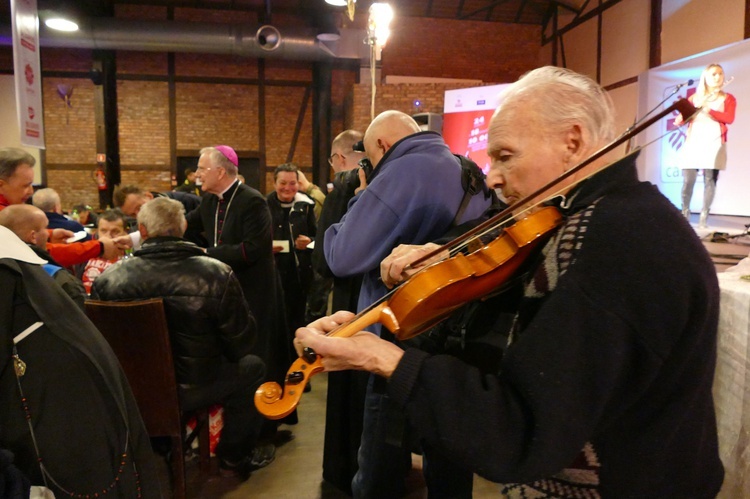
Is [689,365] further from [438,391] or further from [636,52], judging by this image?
[636,52]

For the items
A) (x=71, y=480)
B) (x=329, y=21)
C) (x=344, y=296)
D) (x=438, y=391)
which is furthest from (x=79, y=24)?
(x=438, y=391)

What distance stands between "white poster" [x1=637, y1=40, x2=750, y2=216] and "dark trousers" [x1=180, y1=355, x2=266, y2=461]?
14.9 feet

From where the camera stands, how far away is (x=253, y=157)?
10.5 m

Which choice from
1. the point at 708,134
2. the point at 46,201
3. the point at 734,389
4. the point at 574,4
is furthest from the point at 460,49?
the point at 734,389

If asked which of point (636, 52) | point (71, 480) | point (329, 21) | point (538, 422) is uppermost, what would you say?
point (329, 21)

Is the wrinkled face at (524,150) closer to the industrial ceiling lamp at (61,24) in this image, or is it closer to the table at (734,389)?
the table at (734,389)

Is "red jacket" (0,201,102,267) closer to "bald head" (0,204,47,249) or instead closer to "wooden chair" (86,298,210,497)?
"bald head" (0,204,47,249)

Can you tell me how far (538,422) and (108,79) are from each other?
11099mm

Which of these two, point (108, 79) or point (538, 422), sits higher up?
point (108, 79)

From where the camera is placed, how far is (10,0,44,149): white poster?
13.8 ft

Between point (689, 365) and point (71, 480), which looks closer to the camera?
point (689, 365)

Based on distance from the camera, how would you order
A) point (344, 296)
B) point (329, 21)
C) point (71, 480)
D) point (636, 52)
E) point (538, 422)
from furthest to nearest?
1. point (329, 21)
2. point (636, 52)
3. point (344, 296)
4. point (71, 480)
5. point (538, 422)

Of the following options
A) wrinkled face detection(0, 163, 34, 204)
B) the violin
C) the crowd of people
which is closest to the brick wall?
wrinkled face detection(0, 163, 34, 204)

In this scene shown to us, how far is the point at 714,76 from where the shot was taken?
447cm
